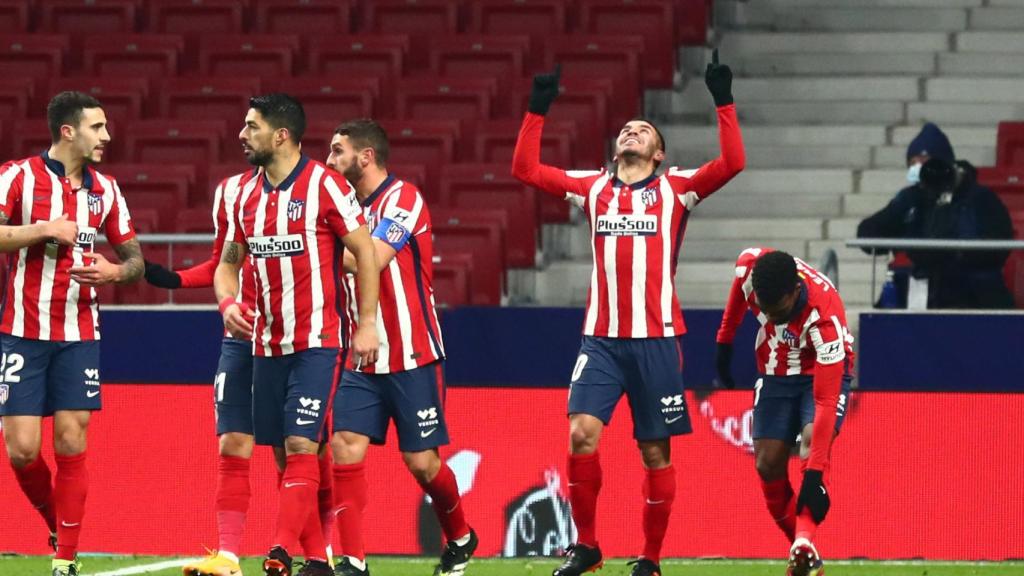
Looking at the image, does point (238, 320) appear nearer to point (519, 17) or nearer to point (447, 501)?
point (447, 501)

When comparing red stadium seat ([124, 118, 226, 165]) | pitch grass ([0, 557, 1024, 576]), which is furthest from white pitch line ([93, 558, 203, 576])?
red stadium seat ([124, 118, 226, 165])

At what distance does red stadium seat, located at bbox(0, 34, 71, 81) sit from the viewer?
15.4m

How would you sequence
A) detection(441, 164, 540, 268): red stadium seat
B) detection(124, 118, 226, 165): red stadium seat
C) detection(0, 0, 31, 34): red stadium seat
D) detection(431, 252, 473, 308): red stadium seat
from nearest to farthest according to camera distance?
1. detection(431, 252, 473, 308): red stadium seat
2. detection(441, 164, 540, 268): red stadium seat
3. detection(124, 118, 226, 165): red stadium seat
4. detection(0, 0, 31, 34): red stadium seat

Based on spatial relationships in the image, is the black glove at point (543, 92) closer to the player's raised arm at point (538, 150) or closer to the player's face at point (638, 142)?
the player's raised arm at point (538, 150)

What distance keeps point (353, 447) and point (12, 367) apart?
1467 millimetres

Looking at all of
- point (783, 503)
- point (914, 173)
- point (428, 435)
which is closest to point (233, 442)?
point (428, 435)

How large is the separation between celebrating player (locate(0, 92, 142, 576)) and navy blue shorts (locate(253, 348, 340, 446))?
0.92 metres

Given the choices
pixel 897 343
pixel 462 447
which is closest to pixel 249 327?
pixel 462 447

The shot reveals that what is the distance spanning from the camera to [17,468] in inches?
313

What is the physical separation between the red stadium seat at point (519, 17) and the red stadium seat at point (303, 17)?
1.10 m

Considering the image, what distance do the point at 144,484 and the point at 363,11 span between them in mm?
7393

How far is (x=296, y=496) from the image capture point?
704 centimetres

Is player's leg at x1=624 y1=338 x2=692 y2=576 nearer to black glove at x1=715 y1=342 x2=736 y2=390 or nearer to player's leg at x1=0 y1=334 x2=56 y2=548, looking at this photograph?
black glove at x1=715 y1=342 x2=736 y2=390

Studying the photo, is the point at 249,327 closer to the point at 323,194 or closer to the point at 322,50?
the point at 323,194
